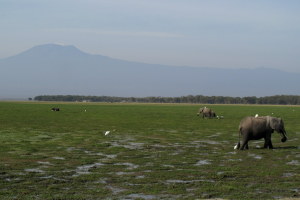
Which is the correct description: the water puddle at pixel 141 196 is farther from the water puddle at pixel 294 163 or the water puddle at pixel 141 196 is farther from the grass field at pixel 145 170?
the water puddle at pixel 294 163

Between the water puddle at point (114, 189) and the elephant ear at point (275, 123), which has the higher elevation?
the elephant ear at point (275, 123)

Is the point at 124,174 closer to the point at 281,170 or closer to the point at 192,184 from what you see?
the point at 192,184

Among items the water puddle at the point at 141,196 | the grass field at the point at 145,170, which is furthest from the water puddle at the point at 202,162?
the water puddle at the point at 141,196

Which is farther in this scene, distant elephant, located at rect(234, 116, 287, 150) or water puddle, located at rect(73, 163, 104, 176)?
distant elephant, located at rect(234, 116, 287, 150)

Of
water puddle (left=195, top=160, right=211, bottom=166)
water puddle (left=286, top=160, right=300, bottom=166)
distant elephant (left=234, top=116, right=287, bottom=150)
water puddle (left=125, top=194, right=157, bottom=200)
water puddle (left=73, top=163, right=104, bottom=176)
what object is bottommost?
water puddle (left=125, top=194, right=157, bottom=200)

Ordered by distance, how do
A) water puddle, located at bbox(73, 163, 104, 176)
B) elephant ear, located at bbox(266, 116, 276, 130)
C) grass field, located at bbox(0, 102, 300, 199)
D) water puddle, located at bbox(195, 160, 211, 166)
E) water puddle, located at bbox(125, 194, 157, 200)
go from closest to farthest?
water puddle, located at bbox(125, 194, 157, 200), grass field, located at bbox(0, 102, 300, 199), water puddle, located at bbox(73, 163, 104, 176), water puddle, located at bbox(195, 160, 211, 166), elephant ear, located at bbox(266, 116, 276, 130)

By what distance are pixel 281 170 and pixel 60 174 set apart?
751cm

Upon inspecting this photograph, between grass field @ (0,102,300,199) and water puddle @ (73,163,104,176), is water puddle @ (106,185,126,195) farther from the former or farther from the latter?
water puddle @ (73,163,104,176)

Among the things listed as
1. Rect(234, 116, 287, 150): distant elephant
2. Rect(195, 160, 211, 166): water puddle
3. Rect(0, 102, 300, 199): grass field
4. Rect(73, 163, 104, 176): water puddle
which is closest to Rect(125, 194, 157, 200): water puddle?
Rect(0, 102, 300, 199): grass field

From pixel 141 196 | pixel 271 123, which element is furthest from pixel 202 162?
pixel 271 123

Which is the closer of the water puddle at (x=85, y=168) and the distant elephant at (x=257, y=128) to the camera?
the water puddle at (x=85, y=168)

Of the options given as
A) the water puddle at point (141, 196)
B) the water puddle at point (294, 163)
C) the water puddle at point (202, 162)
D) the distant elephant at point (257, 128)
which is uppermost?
the distant elephant at point (257, 128)

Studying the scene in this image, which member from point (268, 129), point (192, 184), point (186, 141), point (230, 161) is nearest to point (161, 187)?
point (192, 184)

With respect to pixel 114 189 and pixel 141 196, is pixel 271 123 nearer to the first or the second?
pixel 114 189
